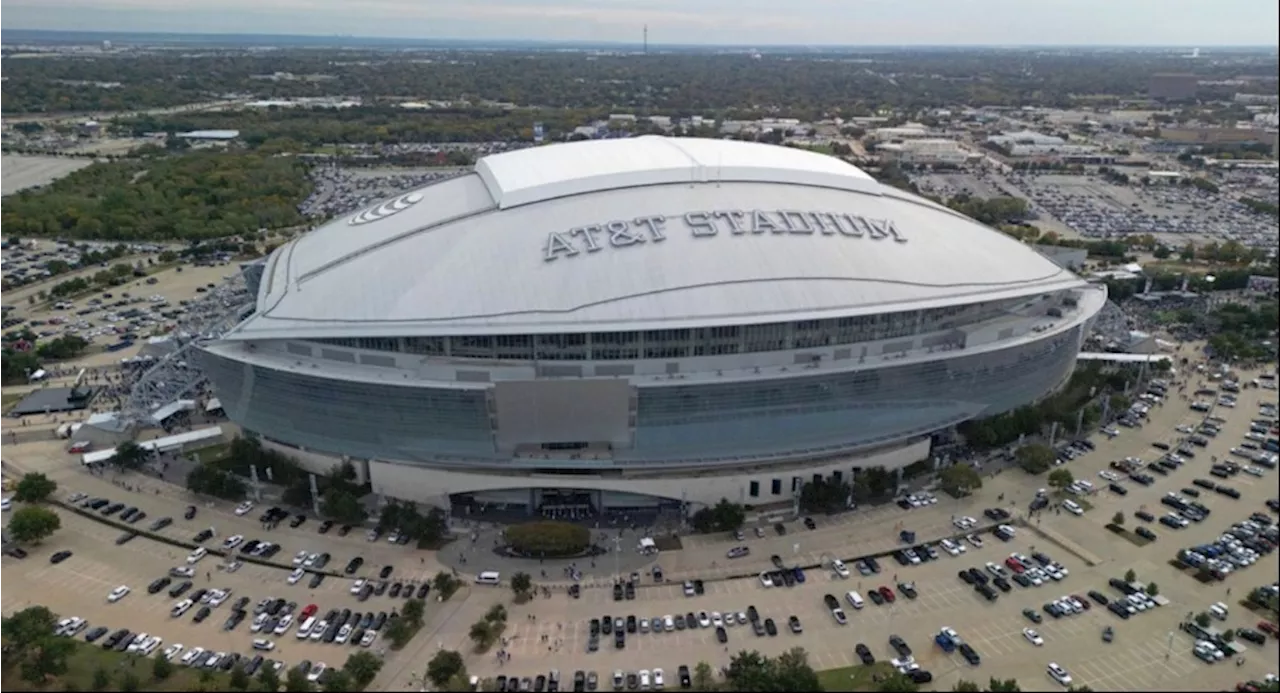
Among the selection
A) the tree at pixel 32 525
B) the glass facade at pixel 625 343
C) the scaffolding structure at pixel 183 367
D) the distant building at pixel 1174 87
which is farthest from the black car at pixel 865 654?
the distant building at pixel 1174 87

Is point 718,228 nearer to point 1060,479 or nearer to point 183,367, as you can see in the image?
point 1060,479

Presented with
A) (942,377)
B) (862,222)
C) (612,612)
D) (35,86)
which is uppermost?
(35,86)

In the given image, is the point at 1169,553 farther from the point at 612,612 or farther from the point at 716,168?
the point at 716,168

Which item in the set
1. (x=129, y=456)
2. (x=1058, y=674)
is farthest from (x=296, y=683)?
(x=1058, y=674)

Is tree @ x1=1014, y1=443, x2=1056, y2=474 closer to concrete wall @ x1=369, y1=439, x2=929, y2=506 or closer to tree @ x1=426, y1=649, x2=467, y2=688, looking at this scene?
concrete wall @ x1=369, y1=439, x2=929, y2=506

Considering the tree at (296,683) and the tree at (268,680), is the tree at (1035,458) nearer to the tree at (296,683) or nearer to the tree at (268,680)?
the tree at (296,683)

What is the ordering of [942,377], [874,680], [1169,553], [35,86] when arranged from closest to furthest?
[874,680] → [1169,553] → [942,377] → [35,86]

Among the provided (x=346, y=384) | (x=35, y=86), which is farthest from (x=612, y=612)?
(x=35, y=86)
